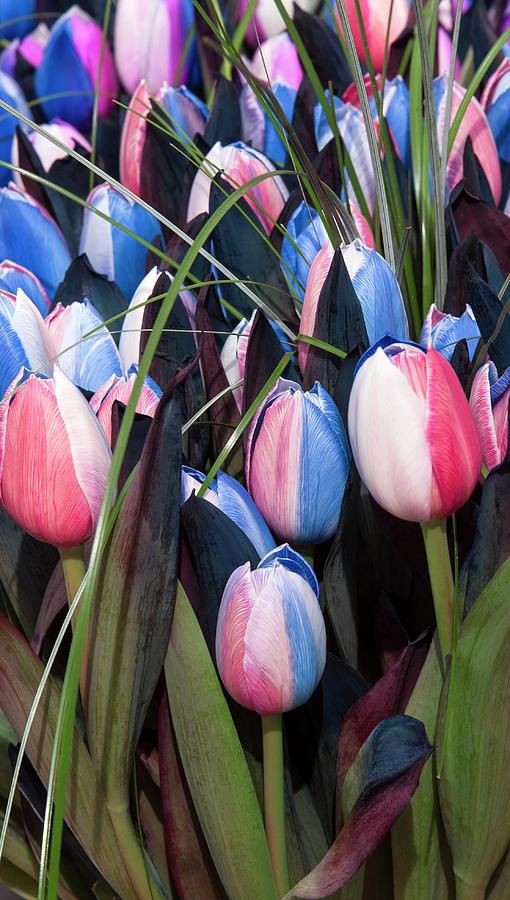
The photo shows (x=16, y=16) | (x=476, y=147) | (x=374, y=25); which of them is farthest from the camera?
(x=16, y=16)

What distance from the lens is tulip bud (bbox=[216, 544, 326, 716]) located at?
12.3 inches

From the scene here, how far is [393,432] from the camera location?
30cm

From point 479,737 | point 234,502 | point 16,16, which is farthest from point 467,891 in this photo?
point 16,16

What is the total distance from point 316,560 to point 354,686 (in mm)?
64

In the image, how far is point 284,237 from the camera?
47 cm

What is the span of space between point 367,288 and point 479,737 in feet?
0.59

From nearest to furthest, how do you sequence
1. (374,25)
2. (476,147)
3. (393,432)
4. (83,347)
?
(393,432) → (83,347) → (476,147) → (374,25)

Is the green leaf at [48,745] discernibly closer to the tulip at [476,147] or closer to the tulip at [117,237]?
the tulip at [117,237]

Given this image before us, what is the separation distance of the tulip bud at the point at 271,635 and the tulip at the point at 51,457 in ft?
0.21

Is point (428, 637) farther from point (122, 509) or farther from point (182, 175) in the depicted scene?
point (182, 175)

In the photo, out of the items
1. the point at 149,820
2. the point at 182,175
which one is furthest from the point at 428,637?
the point at 182,175

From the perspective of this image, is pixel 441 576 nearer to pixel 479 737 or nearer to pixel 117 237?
pixel 479 737

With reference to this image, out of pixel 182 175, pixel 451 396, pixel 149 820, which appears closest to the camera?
pixel 451 396

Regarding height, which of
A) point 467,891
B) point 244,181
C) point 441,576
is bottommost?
point 467,891
